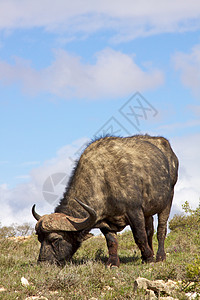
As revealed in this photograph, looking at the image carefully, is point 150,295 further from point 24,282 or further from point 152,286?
point 24,282

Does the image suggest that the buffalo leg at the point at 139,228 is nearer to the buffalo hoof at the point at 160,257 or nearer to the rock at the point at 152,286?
the buffalo hoof at the point at 160,257

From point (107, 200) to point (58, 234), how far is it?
1.43 metres

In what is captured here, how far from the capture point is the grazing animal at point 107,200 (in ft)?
31.9

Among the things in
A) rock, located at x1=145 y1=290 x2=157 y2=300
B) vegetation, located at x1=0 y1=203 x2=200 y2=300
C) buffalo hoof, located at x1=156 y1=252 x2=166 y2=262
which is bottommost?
rock, located at x1=145 y1=290 x2=157 y2=300

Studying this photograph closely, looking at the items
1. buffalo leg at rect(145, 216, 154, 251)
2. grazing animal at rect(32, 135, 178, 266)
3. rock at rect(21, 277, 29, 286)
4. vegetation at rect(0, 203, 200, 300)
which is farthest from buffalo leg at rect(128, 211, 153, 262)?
rock at rect(21, 277, 29, 286)

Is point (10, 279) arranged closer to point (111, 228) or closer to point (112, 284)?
point (112, 284)

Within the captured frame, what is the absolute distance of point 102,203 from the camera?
10156 mm

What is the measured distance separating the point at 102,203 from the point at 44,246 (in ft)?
5.44

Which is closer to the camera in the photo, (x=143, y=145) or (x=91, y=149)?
(x=91, y=149)

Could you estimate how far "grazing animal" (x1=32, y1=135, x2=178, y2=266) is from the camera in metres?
9.73

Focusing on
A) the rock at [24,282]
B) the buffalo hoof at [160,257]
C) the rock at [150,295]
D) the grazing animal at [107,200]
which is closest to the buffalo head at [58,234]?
the grazing animal at [107,200]

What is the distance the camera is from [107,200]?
33.7ft

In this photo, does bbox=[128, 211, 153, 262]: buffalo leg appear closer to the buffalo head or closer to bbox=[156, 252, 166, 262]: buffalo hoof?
bbox=[156, 252, 166, 262]: buffalo hoof

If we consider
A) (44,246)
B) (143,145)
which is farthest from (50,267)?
(143,145)
